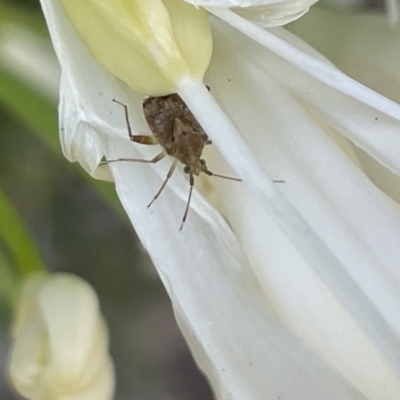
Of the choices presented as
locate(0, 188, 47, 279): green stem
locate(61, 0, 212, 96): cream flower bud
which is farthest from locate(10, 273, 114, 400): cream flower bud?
locate(61, 0, 212, 96): cream flower bud

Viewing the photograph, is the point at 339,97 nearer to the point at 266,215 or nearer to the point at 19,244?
the point at 266,215

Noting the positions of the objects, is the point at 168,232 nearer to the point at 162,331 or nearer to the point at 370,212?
the point at 370,212

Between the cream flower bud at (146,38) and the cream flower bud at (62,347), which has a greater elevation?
the cream flower bud at (146,38)

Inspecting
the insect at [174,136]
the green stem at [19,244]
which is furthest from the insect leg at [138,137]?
the green stem at [19,244]

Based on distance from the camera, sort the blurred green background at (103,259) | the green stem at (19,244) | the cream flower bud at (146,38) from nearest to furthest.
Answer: the cream flower bud at (146,38) → the green stem at (19,244) → the blurred green background at (103,259)

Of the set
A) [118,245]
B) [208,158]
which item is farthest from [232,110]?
[118,245]

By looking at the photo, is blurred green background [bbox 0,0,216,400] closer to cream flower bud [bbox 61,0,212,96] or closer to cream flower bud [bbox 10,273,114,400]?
cream flower bud [bbox 10,273,114,400]

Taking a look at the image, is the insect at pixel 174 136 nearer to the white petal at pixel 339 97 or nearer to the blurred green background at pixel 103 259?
the white petal at pixel 339 97

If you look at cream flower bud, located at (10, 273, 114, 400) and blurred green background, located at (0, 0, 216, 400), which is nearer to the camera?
cream flower bud, located at (10, 273, 114, 400)
